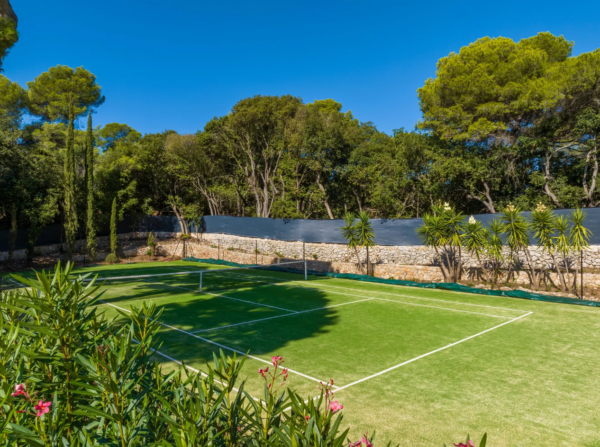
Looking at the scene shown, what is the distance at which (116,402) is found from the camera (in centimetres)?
183

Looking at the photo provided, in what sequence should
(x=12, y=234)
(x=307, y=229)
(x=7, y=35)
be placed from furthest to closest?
1. (x=307, y=229)
2. (x=12, y=234)
3. (x=7, y=35)

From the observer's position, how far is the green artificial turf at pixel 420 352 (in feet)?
16.7

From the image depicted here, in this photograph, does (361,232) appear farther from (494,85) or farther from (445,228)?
(494,85)

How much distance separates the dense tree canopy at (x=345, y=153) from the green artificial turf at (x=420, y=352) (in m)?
11.2

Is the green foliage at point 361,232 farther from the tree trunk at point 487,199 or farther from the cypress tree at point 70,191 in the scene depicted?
the cypress tree at point 70,191

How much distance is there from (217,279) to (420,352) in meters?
13.2

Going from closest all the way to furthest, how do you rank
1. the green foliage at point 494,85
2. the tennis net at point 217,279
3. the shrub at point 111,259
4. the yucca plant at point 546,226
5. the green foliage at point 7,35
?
the green foliage at point 7,35, the yucca plant at point 546,226, the tennis net at point 217,279, the green foliage at point 494,85, the shrub at point 111,259

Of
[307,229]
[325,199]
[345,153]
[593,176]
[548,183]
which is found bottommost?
[307,229]

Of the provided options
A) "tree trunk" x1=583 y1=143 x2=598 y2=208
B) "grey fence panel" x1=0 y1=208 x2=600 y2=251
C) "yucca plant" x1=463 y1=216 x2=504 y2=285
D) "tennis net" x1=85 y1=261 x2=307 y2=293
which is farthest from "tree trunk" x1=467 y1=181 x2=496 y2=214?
"tennis net" x1=85 y1=261 x2=307 y2=293

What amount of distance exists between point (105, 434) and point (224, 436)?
21.9 inches

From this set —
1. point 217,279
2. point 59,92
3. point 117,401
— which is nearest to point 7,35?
point 217,279

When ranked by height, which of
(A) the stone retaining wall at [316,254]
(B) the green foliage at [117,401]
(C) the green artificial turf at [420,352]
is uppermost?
(B) the green foliage at [117,401]

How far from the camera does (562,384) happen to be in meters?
6.27

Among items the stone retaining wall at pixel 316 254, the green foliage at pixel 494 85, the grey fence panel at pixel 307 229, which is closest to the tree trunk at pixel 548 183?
the green foliage at pixel 494 85
